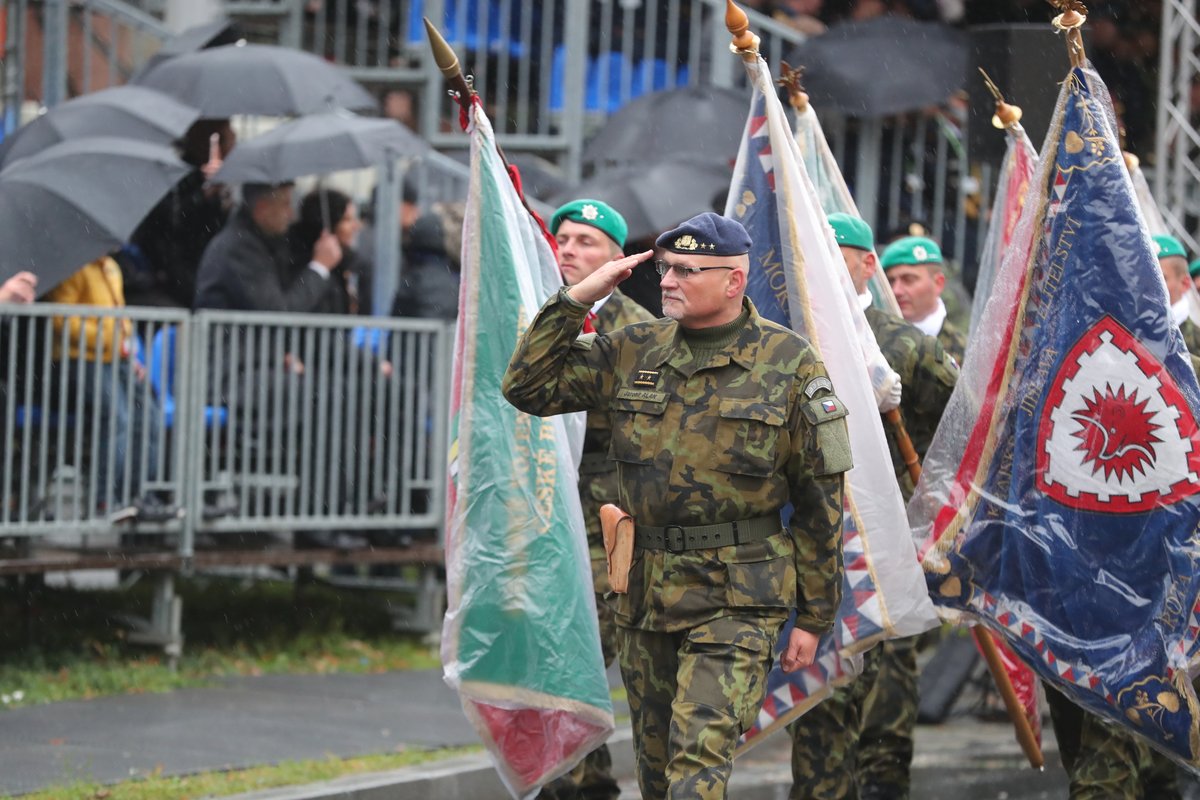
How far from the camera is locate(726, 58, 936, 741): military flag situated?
6594 mm

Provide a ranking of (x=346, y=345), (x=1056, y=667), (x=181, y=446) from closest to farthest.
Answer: (x=1056, y=667)
(x=181, y=446)
(x=346, y=345)

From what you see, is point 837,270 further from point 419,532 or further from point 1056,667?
Result: point 419,532

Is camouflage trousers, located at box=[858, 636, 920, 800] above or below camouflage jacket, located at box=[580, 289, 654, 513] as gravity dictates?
Result: below

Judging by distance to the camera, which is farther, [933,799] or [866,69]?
[866,69]

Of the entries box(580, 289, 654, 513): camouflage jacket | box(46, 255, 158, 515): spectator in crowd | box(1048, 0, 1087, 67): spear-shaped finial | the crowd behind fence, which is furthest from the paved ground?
box(1048, 0, 1087, 67): spear-shaped finial

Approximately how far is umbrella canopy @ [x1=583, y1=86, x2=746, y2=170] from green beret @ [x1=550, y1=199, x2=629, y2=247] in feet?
16.4

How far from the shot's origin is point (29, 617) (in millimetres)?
10445

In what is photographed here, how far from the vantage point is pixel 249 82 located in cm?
1139

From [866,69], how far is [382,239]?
3473mm

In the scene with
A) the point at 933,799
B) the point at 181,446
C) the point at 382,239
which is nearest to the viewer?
the point at 933,799

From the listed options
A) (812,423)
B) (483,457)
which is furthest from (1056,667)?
(483,457)

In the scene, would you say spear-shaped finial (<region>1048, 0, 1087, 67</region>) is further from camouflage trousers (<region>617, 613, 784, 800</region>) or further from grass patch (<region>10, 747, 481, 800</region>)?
grass patch (<region>10, 747, 481, 800</region>)

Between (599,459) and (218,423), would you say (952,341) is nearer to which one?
(599,459)

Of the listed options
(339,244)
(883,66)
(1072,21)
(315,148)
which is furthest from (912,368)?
(883,66)
